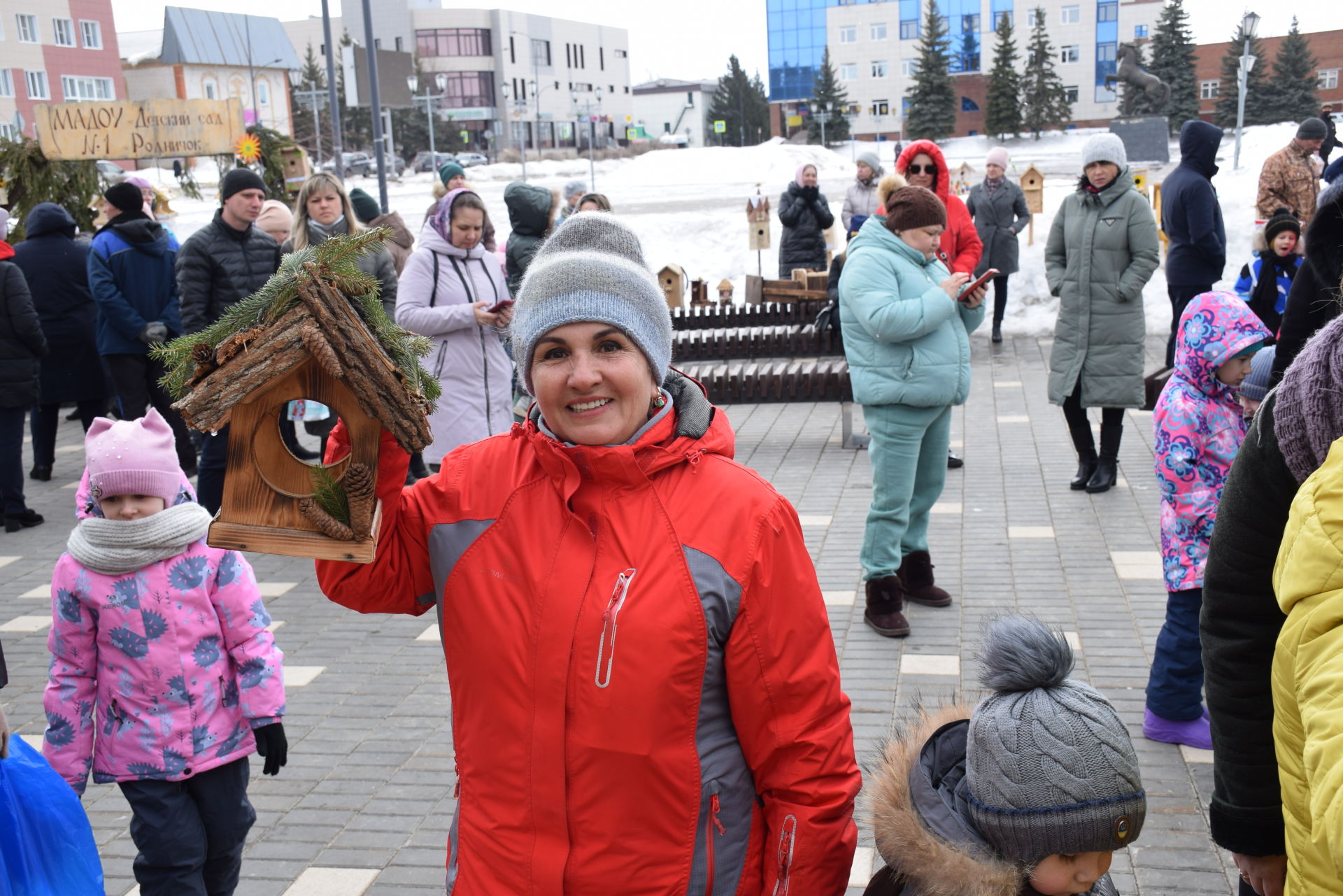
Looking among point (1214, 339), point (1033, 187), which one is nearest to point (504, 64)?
point (1033, 187)

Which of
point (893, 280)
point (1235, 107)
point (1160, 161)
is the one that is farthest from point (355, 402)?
point (1235, 107)

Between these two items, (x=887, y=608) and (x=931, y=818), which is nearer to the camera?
(x=931, y=818)

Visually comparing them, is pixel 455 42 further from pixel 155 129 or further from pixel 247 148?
pixel 247 148

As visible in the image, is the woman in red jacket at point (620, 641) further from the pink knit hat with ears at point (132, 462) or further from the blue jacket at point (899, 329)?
the blue jacket at point (899, 329)

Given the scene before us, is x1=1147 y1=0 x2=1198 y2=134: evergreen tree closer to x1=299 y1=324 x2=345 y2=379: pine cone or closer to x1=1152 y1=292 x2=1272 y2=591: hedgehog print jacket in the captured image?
x1=1152 y1=292 x2=1272 y2=591: hedgehog print jacket

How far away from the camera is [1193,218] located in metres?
9.18

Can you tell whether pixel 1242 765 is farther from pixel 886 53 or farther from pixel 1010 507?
pixel 886 53

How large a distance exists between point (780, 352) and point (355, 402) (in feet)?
30.4

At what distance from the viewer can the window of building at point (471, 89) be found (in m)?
105

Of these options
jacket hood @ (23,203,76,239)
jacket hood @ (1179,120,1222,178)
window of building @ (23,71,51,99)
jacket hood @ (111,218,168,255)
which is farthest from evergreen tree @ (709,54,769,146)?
jacket hood @ (111,218,168,255)

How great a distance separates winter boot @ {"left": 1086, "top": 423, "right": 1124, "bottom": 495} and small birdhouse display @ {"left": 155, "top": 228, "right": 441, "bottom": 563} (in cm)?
647

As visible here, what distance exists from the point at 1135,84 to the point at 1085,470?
2658 centimetres

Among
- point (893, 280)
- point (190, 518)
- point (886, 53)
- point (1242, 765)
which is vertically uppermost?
point (886, 53)

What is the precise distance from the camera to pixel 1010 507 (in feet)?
25.3
